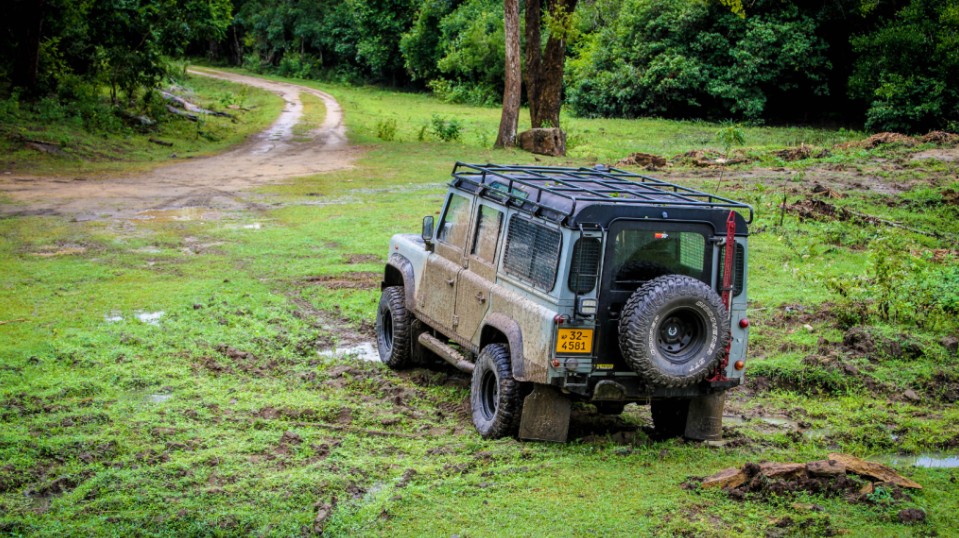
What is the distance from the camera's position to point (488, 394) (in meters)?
8.52

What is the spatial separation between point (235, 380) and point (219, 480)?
9.87 ft

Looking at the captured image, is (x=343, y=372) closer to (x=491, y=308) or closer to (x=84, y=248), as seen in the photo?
(x=491, y=308)

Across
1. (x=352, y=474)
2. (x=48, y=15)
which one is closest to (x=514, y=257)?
(x=352, y=474)

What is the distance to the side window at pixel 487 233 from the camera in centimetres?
876

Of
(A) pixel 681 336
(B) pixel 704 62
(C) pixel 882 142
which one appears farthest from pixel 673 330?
(B) pixel 704 62

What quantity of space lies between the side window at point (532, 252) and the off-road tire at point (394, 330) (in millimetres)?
2113

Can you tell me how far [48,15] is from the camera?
97.6 ft

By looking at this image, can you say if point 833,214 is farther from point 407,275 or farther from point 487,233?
point 487,233

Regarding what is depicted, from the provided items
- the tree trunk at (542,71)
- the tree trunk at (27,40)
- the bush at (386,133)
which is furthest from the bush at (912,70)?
the tree trunk at (27,40)

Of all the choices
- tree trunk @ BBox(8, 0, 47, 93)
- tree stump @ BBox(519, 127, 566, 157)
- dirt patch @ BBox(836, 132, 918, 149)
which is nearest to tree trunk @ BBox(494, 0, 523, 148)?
tree stump @ BBox(519, 127, 566, 157)

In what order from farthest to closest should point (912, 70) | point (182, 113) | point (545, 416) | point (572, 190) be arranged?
1. point (912, 70)
2. point (182, 113)
3. point (572, 190)
4. point (545, 416)

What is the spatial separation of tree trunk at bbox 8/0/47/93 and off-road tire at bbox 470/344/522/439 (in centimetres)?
2486

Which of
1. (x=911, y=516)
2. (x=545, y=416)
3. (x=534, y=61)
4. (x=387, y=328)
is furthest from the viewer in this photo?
(x=534, y=61)

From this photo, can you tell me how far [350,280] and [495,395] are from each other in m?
6.78
